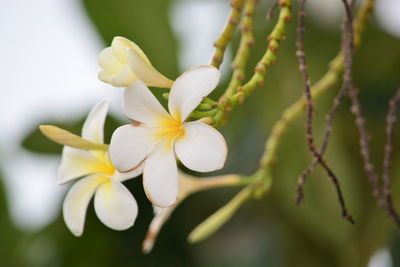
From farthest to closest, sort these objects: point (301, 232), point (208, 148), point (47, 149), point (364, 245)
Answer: point (47, 149)
point (301, 232)
point (364, 245)
point (208, 148)

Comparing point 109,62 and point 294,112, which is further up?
point 109,62

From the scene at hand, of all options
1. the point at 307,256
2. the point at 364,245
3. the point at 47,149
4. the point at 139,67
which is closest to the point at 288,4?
the point at 139,67

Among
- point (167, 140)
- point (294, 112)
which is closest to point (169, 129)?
point (167, 140)

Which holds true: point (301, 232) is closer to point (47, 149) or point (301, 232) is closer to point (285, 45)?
point (285, 45)

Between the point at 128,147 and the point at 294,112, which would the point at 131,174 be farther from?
the point at 294,112

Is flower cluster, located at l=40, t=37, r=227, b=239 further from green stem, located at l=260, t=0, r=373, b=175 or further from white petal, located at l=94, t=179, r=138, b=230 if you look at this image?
green stem, located at l=260, t=0, r=373, b=175

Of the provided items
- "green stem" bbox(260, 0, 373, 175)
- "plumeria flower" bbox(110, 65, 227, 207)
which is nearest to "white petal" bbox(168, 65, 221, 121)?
"plumeria flower" bbox(110, 65, 227, 207)
